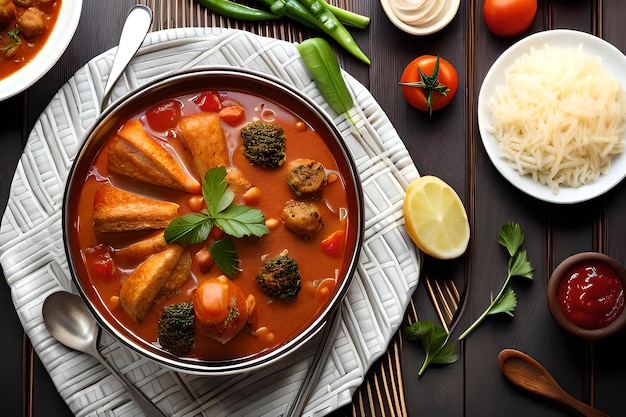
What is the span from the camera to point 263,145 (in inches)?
133

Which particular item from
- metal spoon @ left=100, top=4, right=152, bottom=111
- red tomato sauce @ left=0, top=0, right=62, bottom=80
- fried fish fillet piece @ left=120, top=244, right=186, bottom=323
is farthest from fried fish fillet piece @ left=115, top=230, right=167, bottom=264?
red tomato sauce @ left=0, top=0, right=62, bottom=80

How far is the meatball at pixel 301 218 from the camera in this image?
334 cm

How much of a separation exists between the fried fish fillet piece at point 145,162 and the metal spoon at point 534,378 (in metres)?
2.09

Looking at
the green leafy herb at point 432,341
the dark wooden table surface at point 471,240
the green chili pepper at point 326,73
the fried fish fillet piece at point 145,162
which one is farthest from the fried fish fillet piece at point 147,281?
the green leafy herb at point 432,341

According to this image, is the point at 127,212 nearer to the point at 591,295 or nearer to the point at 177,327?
the point at 177,327

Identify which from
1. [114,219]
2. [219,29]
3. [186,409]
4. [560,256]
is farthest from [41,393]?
[560,256]

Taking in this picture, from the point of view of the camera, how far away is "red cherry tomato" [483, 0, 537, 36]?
3846mm

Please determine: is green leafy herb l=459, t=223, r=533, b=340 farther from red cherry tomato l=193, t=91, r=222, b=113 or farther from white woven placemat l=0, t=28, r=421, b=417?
red cherry tomato l=193, t=91, r=222, b=113

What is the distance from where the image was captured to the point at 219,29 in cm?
376

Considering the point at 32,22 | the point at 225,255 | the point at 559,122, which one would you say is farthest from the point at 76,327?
the point at 559,122

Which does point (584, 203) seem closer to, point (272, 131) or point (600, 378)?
point (600, 378)

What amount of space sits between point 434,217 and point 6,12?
2.72m

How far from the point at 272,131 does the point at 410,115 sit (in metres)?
1.01

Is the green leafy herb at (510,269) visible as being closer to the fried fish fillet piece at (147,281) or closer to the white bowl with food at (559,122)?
the white bowl with food at (559,122)
